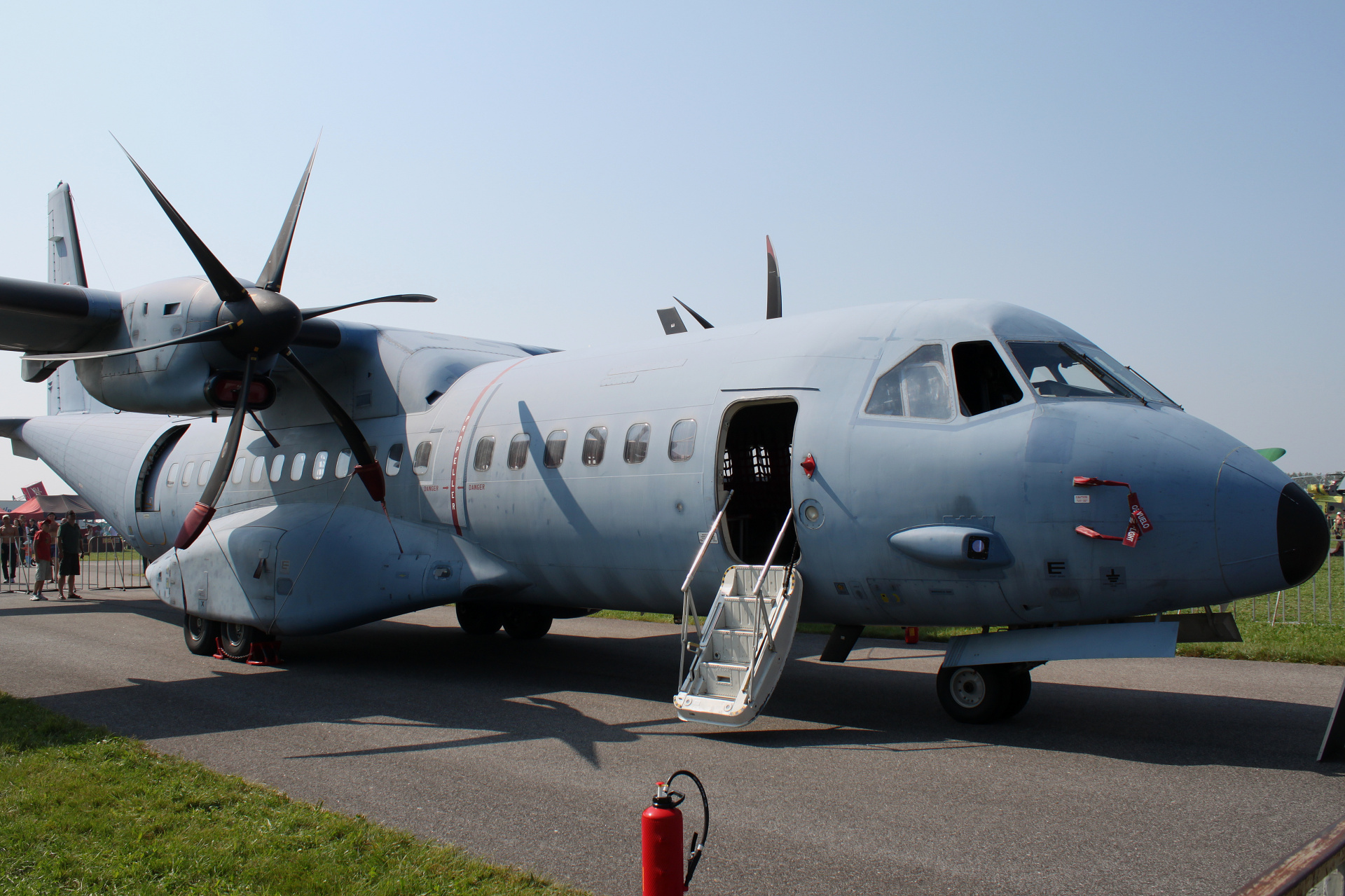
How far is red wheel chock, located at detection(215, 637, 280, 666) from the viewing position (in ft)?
40.4

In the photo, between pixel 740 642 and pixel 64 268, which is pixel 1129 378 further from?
pixel 64 268

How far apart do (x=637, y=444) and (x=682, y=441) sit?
1.94 feet

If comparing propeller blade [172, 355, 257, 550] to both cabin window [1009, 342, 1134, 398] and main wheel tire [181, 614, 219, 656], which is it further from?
cabin window [1009, 342, 1134, 398]

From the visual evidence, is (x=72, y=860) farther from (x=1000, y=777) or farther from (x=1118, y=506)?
(x=1118, y=506)

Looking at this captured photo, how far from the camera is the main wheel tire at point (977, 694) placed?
25.8 feet

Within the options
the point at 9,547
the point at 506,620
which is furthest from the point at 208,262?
the point at 9,547

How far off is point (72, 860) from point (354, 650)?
8.70 m

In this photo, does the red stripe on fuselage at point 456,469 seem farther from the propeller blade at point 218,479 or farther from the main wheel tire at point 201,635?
the main wheel tire at point 201,635

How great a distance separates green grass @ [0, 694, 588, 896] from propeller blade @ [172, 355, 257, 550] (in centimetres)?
405

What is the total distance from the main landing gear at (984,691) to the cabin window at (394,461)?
715 centimetres

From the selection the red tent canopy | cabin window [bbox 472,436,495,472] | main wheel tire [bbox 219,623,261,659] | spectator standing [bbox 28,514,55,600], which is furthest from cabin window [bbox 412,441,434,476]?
the red tent canopy

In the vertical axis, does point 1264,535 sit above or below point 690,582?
above

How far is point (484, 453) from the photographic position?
35.5 ft

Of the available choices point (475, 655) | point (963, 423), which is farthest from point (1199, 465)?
point (475, 655)
